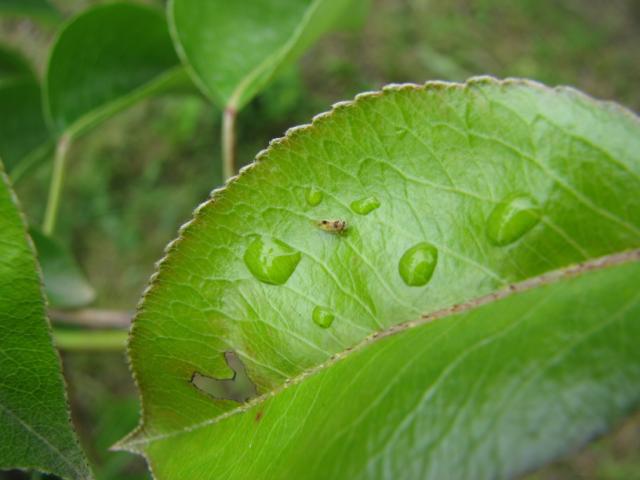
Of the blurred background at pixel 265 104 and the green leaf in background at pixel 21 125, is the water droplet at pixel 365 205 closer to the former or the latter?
the green leaf in background at pixel 21 125

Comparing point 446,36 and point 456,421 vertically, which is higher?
point 446,36

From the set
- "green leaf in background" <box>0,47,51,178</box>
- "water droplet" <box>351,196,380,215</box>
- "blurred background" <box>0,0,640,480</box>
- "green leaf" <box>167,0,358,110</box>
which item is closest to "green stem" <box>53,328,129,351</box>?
"green leaf in background" <box>0,47,51,178</box>

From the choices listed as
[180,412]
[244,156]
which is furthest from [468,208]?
[244,156]

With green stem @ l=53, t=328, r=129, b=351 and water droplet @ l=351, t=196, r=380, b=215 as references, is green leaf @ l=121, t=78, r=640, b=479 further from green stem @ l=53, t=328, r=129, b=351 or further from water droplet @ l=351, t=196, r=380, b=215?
green stem @ l=53, t=328, r=129, b=351

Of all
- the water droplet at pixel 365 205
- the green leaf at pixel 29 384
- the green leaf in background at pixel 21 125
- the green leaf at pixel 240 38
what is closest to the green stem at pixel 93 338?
the green leaf in background at pixel 21 125

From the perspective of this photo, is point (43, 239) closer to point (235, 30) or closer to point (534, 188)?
point (235, 30)

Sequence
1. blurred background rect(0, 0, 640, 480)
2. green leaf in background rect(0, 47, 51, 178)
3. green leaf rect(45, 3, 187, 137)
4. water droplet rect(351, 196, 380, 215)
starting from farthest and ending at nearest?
blurred background rect(0, 0, 640, 480)
green leaf in background rect(0, 47, 51, 178)
green leaf rect(45, 3, 187, 137)
water droplet rect(351, 196, 380, 215)
